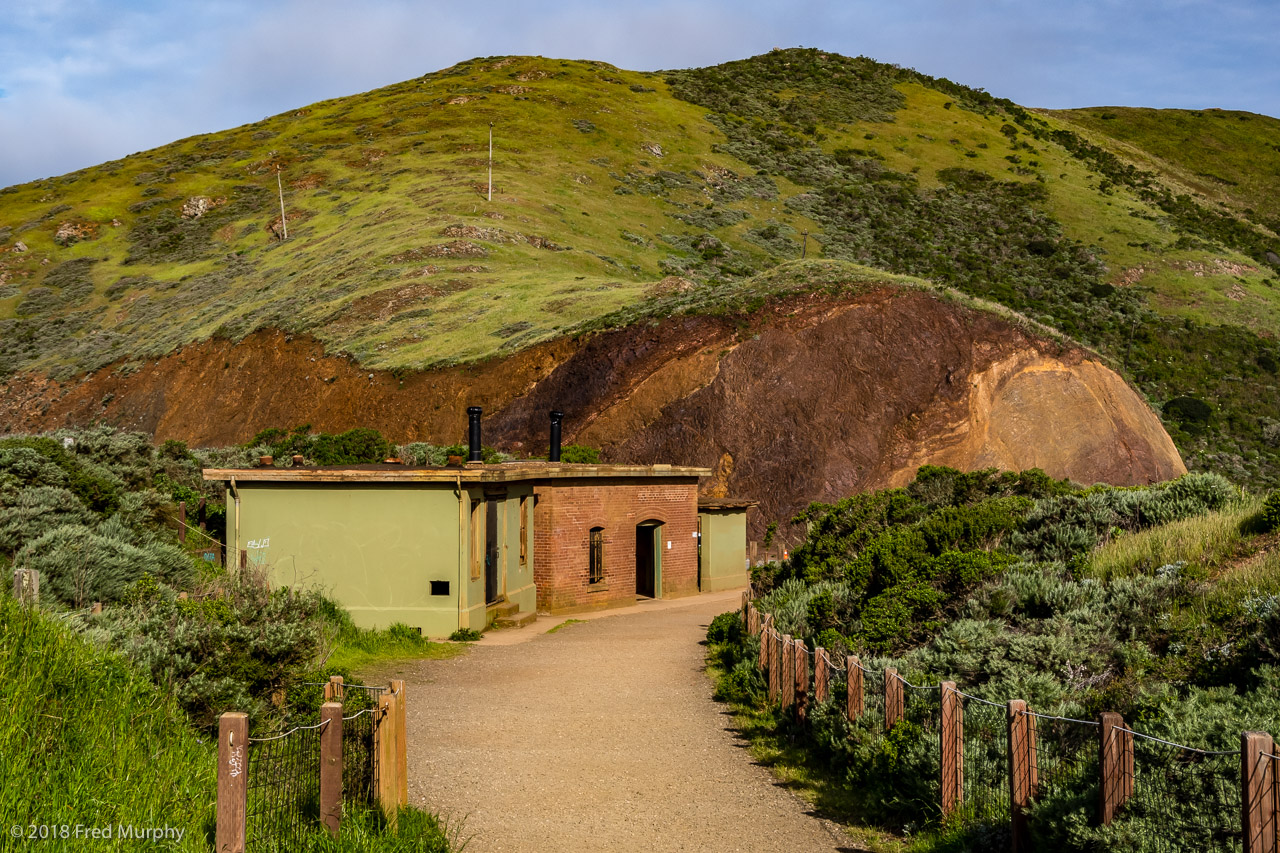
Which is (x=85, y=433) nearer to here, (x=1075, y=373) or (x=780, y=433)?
(x=780, y=433)

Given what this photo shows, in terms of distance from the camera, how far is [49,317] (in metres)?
77.8

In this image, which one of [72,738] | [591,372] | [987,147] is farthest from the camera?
[987,147]

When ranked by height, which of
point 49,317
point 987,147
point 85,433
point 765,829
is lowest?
point 765,829

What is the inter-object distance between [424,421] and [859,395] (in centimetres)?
1819

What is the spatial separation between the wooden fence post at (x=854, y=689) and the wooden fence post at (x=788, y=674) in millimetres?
1991

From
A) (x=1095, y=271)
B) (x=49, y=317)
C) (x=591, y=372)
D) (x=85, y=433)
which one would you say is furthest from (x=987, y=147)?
(x=85, y=433)

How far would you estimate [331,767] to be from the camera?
25.2ft

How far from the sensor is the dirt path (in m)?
9.35

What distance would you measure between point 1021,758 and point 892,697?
7.04 feet

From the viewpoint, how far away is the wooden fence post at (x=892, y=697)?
33.0 ft

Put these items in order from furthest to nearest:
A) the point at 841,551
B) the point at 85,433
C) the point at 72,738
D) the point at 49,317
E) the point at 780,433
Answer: the point at 49,317 → the point at 780,433 → the point at 85,433 → the point at 841,551 → the point at 72,738

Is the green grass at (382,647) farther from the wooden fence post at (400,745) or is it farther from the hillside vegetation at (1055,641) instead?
the wooden fence post at (400,745)

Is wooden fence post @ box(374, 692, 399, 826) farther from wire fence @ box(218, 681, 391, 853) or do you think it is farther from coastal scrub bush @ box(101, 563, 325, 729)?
coastal scrub bush @ box(101, 563, 325, 729)

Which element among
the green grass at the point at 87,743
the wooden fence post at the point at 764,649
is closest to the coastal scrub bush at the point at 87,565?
the green grass at the point at 87,743
